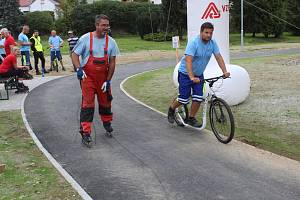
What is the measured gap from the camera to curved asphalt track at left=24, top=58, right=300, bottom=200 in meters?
5.79

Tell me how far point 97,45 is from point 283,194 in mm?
3722

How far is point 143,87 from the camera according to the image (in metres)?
15.3

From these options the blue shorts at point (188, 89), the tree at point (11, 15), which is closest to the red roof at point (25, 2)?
the tree at point (11, 15)

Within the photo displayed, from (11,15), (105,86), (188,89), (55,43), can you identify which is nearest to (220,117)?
(188,89)

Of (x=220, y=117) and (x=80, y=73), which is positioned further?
(x=220, y=117)

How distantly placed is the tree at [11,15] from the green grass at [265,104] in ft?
142

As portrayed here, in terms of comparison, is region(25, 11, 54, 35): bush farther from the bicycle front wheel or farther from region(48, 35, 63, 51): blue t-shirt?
the bicycle front wheel

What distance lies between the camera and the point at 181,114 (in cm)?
927

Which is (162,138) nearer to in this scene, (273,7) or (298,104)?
(298,104)

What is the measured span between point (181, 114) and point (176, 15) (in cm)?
3736

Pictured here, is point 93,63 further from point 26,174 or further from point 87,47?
point 26,174

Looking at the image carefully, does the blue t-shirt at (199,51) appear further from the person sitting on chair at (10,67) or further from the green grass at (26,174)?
the person sitting on chair at (10,67)

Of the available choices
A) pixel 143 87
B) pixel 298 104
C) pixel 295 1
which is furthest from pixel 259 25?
pixel 298 104

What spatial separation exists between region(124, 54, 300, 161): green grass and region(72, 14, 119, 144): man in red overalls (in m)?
2.46
